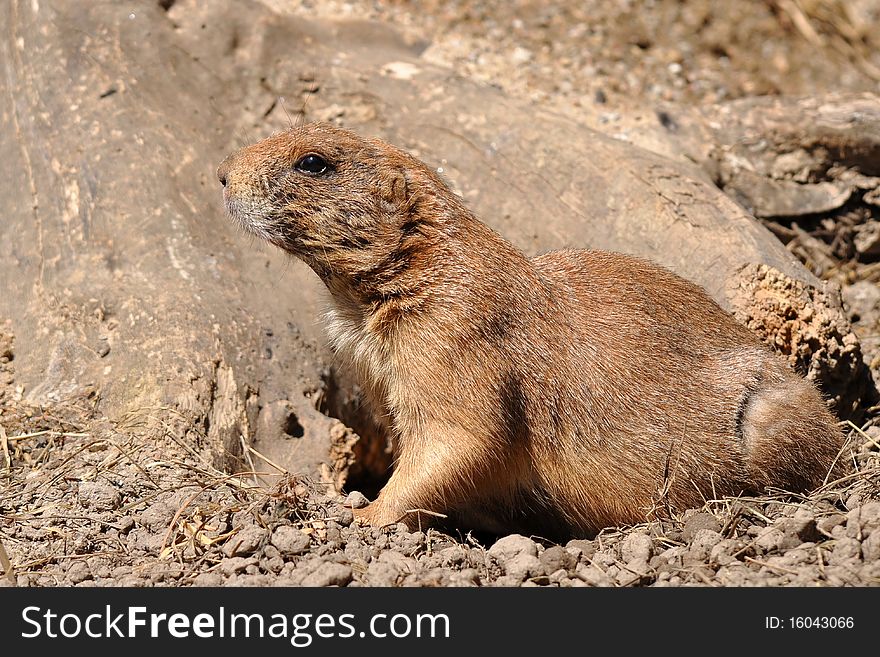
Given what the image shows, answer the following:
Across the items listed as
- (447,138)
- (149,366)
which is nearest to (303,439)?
(149,366)

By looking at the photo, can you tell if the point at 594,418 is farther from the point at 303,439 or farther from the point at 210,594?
the point at 210,594

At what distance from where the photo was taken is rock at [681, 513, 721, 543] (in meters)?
4.82

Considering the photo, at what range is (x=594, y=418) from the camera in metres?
5.43

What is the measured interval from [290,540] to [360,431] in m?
2.79

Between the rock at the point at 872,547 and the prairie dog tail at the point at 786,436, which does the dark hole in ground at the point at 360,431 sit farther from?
the rock at the point at 872,547

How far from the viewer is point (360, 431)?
7.24 metres

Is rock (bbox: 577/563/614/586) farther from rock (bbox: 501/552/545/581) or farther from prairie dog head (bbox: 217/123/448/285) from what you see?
prairie dog head (bbox: 217/123/448/285)

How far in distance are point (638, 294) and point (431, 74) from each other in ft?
11.0

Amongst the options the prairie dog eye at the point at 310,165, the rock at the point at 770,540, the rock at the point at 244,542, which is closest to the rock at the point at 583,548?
the rock at the point at 770,540

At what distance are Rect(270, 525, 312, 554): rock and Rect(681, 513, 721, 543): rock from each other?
1.89 m

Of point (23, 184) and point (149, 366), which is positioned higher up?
point (23, 184)

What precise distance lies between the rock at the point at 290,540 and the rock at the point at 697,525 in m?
1.89

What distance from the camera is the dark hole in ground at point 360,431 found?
6906 millimetres

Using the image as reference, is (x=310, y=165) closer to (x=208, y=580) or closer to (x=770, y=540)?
(x=208, y=580)
